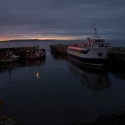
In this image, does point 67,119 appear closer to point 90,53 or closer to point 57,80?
point 57,80

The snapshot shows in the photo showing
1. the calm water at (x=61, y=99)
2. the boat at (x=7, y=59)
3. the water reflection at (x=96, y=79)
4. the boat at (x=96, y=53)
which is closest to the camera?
the calm water at (x=61, y=99)

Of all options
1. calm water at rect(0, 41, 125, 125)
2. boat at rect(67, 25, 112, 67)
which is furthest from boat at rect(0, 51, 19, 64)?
boat at rect(67, 25, 112, 67)

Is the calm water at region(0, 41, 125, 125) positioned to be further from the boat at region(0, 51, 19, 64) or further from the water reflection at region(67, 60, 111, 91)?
the boat at region(0, 51, 19, 64)

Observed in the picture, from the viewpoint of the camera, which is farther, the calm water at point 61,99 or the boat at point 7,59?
the boat at point 7,59

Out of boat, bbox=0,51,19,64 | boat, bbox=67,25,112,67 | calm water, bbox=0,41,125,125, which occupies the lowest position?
calm water, bbox=0,41,125,125

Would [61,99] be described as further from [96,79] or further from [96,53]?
[96,53]

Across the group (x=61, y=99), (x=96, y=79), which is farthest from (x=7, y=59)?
(x=61, y=99)

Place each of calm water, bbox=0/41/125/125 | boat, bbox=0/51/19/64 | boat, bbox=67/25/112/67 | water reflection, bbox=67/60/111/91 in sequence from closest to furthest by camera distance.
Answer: calm water, bbox=0/41/125/125 < water reflection, bbox=67/60/111/91 < boat, bbox=67/25/112/67 < boat, bbox=0/51/19/64

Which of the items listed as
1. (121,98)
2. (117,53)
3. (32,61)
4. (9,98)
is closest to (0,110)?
(9,98)

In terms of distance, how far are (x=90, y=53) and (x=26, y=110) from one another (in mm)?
25827

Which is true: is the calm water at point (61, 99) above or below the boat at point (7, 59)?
below

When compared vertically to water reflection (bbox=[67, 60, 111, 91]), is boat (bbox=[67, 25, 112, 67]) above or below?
above

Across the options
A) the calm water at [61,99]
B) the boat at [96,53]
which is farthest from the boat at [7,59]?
the boat at [96,53]

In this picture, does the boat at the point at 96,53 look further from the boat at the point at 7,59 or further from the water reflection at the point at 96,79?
the boat at the point at 7,59
